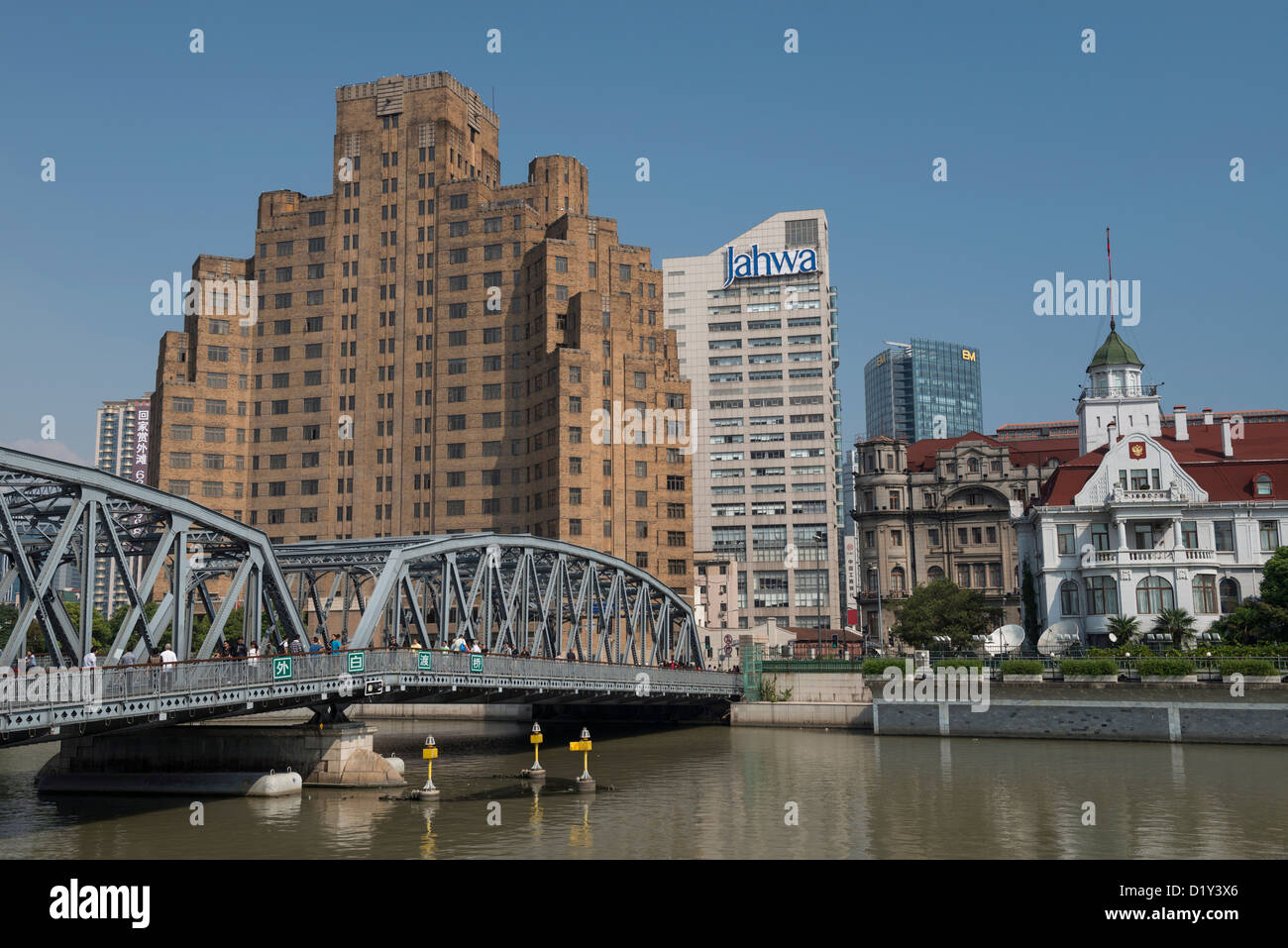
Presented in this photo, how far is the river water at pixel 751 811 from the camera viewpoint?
30.7 metres

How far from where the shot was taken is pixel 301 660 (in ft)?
124

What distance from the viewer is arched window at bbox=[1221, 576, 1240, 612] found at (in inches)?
2891

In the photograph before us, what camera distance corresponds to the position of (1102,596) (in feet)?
247

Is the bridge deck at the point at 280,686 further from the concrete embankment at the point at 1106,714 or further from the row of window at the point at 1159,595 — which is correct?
the row of window at the point at 1159,595

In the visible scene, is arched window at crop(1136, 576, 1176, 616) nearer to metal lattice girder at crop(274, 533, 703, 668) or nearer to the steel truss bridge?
metal lattice girder at crop(274, 533, 703, 668)

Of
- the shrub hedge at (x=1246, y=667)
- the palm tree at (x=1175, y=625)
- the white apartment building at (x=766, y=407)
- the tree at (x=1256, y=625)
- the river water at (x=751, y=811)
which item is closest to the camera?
the river water at (x=751, y=811)

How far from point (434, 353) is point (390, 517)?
1624 centimetres

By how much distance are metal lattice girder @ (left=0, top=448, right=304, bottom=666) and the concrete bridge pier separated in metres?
3.99

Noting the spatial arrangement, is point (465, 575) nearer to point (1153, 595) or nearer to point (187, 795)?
point (187, 795)

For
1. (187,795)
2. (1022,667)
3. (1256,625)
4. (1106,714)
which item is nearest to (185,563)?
(187,795)

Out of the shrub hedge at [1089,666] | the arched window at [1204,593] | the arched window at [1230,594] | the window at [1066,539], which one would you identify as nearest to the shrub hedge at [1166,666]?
the shrub hedge at [1089,666]

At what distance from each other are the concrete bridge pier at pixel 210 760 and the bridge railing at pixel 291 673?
127 inches

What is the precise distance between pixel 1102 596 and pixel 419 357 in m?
66.7
